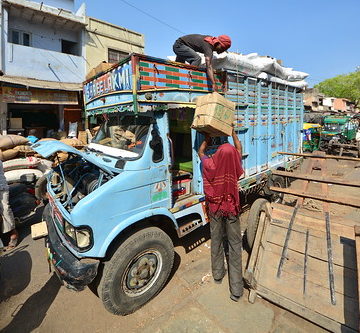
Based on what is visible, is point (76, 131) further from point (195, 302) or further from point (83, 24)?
point (195, 302)

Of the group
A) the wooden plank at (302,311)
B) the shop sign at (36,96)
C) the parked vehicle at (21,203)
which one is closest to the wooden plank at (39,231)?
the parked vehicle at (21,203)

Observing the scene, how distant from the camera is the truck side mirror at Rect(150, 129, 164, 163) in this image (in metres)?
2.86

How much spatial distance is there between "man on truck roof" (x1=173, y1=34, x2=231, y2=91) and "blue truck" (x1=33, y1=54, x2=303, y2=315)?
238mm

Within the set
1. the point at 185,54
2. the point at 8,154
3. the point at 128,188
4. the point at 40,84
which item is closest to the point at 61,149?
the point at 128,188

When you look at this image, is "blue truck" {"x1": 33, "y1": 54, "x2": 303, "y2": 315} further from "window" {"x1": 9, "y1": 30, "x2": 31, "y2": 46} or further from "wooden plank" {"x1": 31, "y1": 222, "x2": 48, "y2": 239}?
"window" {"x1": 9, "y1": 30, "x2": 31, "y2": 46}

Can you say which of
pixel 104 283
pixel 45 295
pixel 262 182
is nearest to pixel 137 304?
pixel 104 283

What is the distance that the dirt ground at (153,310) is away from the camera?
2.58 meters

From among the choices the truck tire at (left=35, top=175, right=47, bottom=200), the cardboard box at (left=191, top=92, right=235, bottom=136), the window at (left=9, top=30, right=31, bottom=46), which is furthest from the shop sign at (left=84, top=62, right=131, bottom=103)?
the window at (left=9, top=30, right=31, bottom=46)

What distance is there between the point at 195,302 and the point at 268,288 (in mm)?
922

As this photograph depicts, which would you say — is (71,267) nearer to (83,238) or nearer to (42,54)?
(83,238)

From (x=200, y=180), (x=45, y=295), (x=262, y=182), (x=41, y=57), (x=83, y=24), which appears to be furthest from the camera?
(x=83, y=24)

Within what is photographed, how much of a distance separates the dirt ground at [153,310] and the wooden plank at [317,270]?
465mm

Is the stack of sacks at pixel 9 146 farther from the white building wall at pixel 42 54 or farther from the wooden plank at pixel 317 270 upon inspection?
the wooden plank at pixel 317 270

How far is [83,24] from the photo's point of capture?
11859mm
